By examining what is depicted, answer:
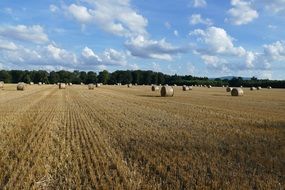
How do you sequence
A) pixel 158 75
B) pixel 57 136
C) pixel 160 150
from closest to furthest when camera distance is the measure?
pixel 160 150 → pixel 57 136 → pixel 158 75

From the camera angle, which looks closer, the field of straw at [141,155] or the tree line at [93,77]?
the field of straw at [141,155]

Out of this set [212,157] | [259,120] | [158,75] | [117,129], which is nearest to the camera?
[212,157]

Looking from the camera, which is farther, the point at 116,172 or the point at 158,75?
the point at 158,75

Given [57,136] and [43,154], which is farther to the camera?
[57,136]

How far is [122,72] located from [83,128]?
154017mm

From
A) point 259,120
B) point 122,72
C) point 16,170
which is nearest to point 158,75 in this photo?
point 122,72

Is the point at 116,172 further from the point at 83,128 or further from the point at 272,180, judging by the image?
the point at 83,128

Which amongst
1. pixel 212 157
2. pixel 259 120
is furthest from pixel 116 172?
pixel 259 120

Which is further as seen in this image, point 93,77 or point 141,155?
point 93,77

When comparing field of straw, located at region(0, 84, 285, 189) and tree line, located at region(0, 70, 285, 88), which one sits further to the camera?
tree line, located at region(0, 70, 285, 88)

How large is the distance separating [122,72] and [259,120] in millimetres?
150852

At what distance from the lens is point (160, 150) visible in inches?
446

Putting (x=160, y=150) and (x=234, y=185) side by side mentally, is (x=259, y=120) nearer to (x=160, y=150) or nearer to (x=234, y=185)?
(x=160, y=150)

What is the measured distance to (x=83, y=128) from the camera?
1591cm
